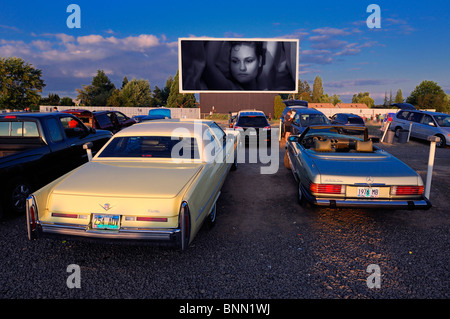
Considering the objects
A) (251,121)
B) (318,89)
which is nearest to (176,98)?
(251,121)

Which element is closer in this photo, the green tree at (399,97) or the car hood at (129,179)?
the car hood at (129,179)

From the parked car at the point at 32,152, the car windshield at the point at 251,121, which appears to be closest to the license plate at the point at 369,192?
the parked car at the point at 32,152

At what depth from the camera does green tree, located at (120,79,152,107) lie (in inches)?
2568

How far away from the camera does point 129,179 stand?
3.58m

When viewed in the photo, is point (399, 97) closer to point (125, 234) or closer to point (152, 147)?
point (152, 147)

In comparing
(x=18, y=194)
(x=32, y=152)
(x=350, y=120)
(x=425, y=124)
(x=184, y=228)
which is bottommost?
(x=18, y=194)

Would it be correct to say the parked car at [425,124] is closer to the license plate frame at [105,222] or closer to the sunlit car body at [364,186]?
the sunlit car body at [364,186]

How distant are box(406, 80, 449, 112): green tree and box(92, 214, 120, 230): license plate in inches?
3311

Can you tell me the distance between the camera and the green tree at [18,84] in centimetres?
4081

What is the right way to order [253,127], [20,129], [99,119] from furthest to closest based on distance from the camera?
[99,119], [253,127], [20,129]

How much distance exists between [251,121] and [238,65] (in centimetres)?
1938

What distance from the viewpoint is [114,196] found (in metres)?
3.18

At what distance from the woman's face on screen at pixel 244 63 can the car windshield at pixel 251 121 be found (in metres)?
18.6
